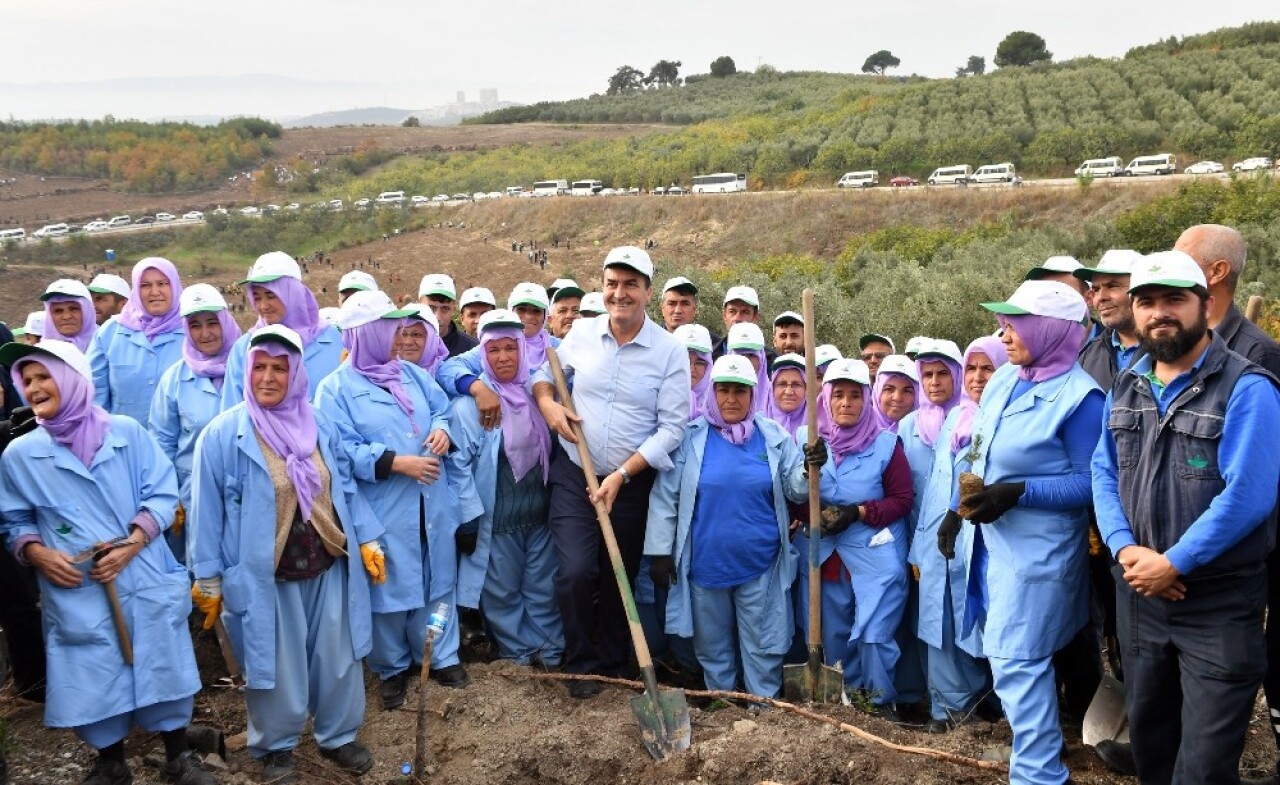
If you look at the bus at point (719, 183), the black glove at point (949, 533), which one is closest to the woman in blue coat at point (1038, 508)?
the black glove at point (949, 533)

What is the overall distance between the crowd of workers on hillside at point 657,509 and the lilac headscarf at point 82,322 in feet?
2.06

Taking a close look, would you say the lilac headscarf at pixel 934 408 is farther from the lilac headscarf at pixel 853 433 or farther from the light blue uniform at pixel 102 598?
the light blue uniform at pixel 102 598

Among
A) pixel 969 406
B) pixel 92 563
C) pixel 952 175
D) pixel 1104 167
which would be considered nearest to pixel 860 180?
pixel 952 175

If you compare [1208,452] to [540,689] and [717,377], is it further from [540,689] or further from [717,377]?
[540,689]

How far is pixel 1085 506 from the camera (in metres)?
3.39

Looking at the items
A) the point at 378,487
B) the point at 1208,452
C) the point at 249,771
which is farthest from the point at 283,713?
the point at 1208,452

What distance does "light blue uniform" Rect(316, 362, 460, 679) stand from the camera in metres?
4.24

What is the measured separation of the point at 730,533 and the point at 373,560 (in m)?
1.64

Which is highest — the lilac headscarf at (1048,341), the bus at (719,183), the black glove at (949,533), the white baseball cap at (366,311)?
the bus at (719,183)

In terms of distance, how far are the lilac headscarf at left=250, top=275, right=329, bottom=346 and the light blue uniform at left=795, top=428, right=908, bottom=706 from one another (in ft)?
9.43

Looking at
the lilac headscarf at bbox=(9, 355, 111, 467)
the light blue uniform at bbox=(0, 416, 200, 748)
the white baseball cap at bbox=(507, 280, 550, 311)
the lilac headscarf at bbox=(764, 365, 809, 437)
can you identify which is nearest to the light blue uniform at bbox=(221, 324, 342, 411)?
the light blue uniform at bbox=(0, 416, 200, 748)

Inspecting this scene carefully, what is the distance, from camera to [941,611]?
13.8 feet

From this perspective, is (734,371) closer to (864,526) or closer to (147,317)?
(864,526)

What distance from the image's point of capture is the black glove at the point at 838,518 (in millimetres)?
4371
